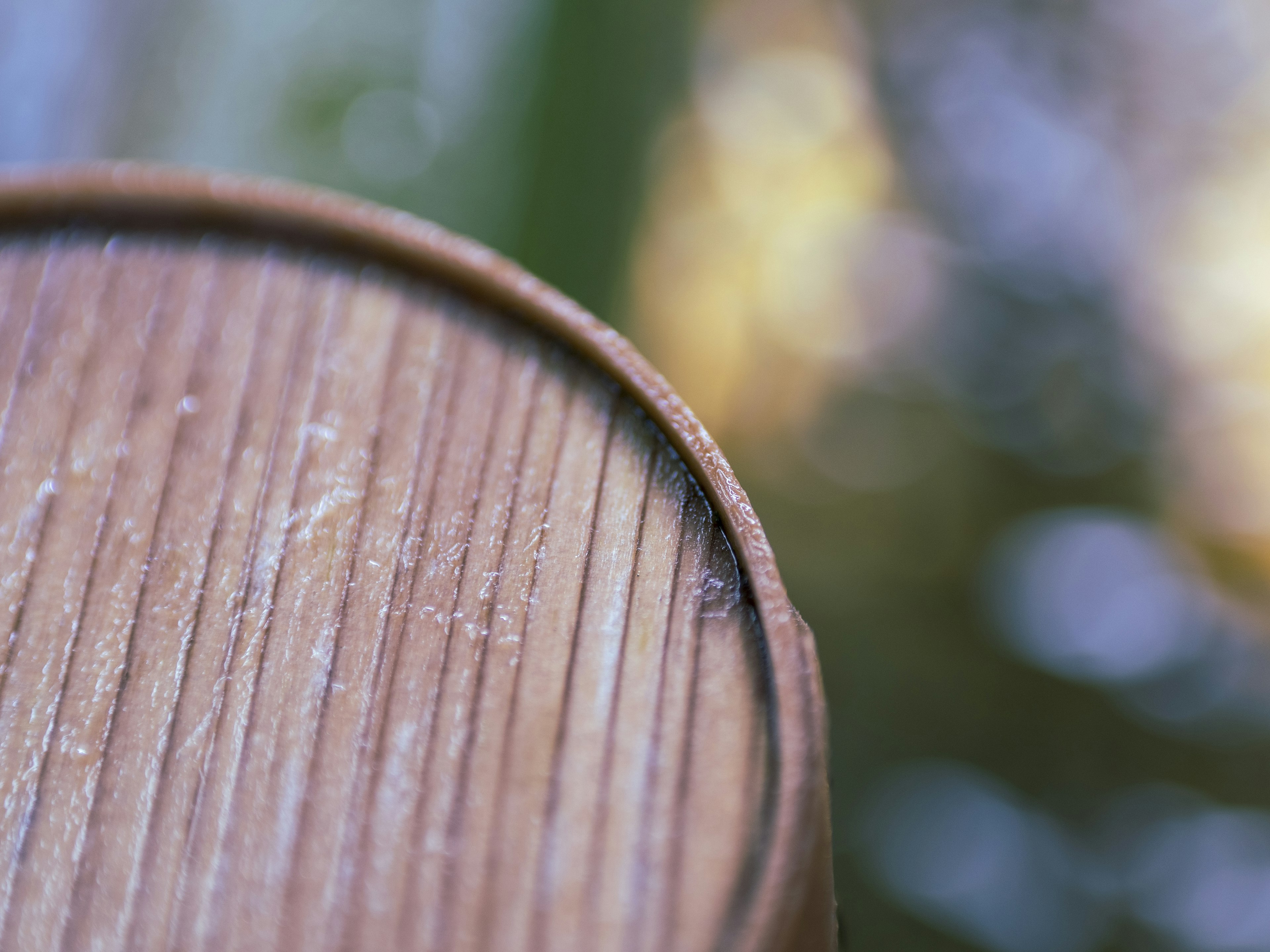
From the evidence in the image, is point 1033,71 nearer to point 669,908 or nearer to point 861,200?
point 861,200

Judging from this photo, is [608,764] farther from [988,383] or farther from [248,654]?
[988,383]

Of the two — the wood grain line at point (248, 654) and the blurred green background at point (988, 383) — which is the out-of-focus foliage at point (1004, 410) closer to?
the blurred green background at point (988, 383)

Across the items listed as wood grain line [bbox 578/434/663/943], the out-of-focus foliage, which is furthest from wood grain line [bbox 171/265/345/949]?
the out-of-focus foliage

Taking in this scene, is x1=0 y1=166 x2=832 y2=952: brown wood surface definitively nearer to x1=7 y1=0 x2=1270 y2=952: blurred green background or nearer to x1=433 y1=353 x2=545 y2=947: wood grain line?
x1=433 y1=353 x2=545 y2=947: wood grain line

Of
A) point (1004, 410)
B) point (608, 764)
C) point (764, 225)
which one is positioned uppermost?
point (764, 225)

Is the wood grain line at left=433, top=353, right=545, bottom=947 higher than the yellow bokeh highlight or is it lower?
lower

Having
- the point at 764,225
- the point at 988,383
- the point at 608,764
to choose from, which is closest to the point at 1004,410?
the point at 988,383

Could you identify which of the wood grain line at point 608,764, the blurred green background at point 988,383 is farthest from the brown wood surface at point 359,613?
the blurred green background at point 988,383

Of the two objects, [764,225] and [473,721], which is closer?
[473,721]
